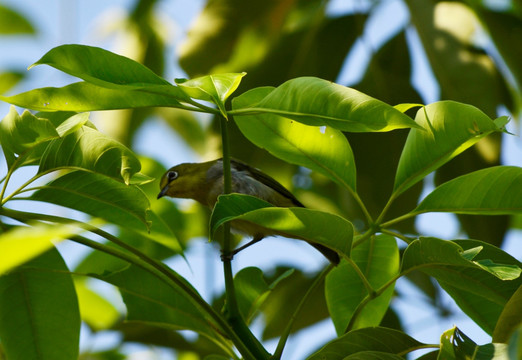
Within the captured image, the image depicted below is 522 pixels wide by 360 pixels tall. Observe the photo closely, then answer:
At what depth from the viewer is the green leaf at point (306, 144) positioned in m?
1.83

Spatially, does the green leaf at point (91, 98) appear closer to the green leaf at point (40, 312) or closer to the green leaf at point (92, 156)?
the green leaf at point (92, 156)

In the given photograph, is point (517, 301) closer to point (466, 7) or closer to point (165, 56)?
point (466, 7)

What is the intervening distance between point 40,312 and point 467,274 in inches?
43.3

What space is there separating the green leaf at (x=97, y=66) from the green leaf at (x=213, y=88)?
2.6 inches

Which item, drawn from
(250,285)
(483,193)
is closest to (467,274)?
(483,193)

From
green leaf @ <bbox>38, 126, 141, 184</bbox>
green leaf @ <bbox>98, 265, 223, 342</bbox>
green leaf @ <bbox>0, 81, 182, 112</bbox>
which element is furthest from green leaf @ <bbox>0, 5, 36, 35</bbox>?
green leaf @ <bbox>0, 81, 182, 112</bbox>

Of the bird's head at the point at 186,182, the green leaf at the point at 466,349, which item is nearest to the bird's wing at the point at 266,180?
the bird's head at the point at 186,182

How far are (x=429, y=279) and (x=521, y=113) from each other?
4.01ft

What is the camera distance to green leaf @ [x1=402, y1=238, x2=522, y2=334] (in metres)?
1.51

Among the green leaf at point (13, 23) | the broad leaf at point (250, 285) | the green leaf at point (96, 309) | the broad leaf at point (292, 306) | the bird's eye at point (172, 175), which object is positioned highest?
the green leaf at point (13, 23)

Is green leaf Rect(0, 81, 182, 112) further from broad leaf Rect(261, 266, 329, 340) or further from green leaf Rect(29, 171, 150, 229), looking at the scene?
broad leaf Rect(261, 266, 329, 340)

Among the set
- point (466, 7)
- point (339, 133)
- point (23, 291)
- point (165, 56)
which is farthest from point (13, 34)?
point (339, 133)

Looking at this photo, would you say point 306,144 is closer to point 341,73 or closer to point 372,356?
point 372,356

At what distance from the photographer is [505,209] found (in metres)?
1.70
